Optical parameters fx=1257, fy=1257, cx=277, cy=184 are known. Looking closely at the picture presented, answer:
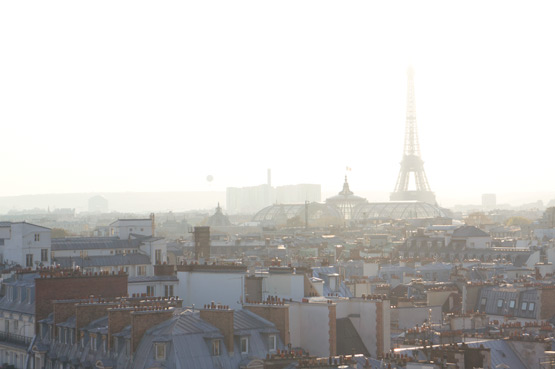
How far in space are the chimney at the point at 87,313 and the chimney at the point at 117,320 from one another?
6.33ft

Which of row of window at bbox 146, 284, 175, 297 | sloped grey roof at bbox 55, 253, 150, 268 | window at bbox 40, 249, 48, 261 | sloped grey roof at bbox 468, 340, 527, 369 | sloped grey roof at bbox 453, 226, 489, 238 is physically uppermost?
sloped grey roof at bbox 453, 226, 489, 238

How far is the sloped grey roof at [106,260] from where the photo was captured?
2324 inches

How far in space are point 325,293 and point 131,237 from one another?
91.5 ft

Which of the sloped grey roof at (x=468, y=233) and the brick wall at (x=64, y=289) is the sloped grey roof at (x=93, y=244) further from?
the sloped grey roof at (x=468, y=233)

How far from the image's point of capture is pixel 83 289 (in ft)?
111

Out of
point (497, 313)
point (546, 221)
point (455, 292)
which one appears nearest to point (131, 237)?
point (455, 292)

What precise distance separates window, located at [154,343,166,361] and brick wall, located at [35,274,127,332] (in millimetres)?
7528

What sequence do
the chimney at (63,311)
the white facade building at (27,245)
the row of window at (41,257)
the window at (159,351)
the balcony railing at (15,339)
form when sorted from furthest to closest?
the white facade building at (27,245), the row of window at (41,257), the balcony railing at (15,339), the chimney at (63,311), the window at (159,351)

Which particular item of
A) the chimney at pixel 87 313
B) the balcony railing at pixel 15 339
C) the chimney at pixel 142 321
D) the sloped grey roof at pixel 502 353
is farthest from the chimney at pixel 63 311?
the sloped grey roof at pixel 502 353

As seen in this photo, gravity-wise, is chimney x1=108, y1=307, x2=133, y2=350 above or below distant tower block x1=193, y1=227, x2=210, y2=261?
below

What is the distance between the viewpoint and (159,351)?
87.4 feet

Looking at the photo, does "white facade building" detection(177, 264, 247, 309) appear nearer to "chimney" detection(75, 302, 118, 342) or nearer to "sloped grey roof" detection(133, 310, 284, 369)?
"chimney" detection(75, 302, 118, 342)

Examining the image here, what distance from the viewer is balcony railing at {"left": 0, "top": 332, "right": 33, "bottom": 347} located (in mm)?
34219

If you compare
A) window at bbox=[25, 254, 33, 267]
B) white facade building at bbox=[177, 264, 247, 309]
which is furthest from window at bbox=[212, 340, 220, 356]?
window at bbox=[25, 254, 33, 267]
